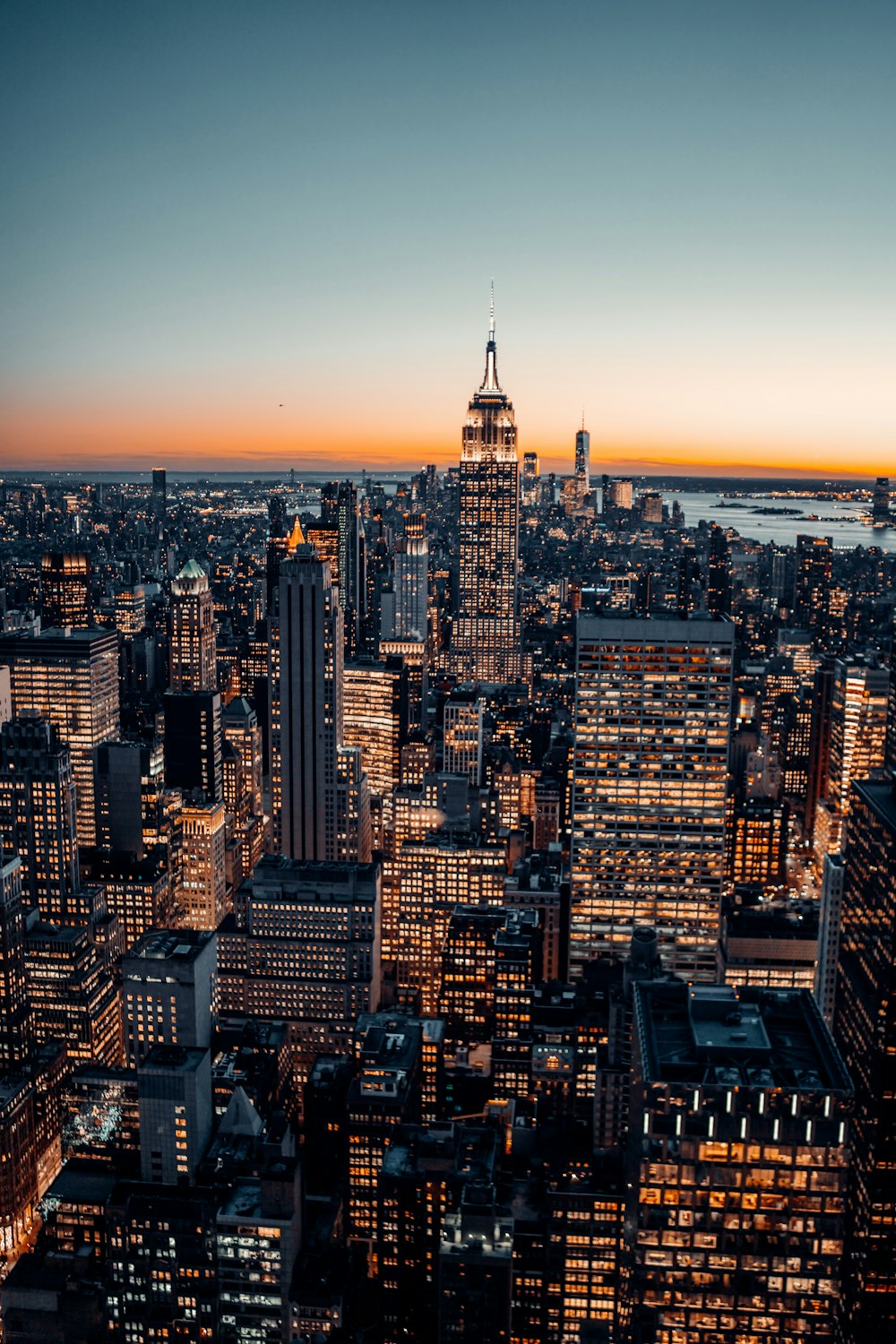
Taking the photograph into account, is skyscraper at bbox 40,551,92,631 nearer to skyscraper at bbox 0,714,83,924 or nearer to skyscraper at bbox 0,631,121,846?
skyscraper at bbox 0,631,121,846

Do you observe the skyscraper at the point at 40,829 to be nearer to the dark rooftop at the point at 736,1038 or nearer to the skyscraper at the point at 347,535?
the dark rooftop at the point at 736,1038

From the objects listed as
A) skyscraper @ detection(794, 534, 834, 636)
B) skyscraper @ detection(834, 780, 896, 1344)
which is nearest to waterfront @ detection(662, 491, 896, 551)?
skyscraper @ detection(794, 534, 834, 636)

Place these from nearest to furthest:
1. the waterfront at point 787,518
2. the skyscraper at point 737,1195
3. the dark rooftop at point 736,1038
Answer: the skyscraper at point 737,1195
the dark rooftop at point 736,1038
the waterfront at point 787,518

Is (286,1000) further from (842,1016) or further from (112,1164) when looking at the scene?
(842,1016)

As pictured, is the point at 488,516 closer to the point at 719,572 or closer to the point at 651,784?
the point at 719,572

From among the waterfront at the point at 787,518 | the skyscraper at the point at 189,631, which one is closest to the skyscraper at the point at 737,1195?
the waterfront at the point at 787,518

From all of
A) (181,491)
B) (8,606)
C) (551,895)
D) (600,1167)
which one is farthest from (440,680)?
(600,1167)
